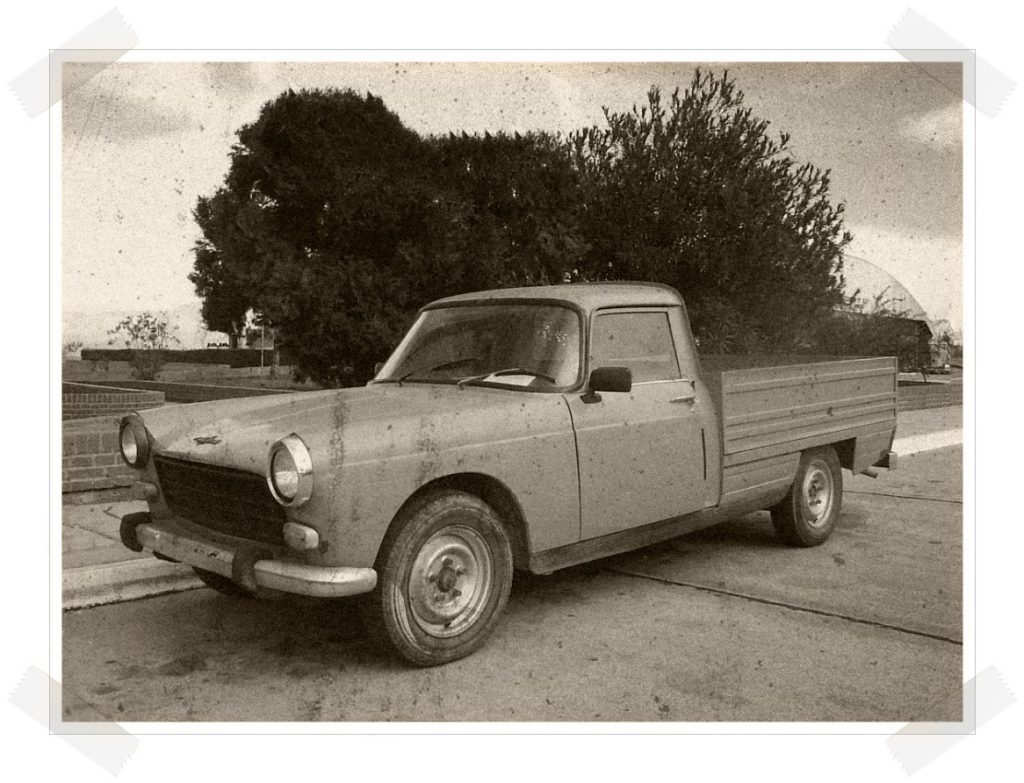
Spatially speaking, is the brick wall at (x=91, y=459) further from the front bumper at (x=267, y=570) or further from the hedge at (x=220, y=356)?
the front bumper at (x=267, y=570)

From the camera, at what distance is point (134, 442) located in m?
4.04

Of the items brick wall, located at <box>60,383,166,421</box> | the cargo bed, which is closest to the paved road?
the cargo bed

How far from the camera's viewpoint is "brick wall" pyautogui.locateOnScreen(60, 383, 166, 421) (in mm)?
8211

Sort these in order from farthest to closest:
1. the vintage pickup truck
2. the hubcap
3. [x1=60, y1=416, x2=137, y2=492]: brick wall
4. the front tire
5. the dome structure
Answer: the dome structure
[x1=60, y1=416, x2=137, y2=492]: brick wall
the hubcap
the front tire
the vintage pickup truck

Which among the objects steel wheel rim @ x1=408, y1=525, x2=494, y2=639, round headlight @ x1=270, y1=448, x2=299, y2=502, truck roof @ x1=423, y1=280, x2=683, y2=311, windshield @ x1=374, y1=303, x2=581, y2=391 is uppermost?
truck roof @ x1=423, y1=280, x2=683, y2=311

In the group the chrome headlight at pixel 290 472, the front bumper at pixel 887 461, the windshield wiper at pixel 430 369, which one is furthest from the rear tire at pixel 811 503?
the chrome headlight at pixel 290 472

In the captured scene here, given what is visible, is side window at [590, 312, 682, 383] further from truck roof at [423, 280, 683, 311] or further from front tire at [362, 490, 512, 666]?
front tire at [362, 490, 512, 666]

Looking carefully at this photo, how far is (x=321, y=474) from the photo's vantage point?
326 centimetres

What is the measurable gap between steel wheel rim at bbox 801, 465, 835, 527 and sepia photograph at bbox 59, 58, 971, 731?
37 millimetres

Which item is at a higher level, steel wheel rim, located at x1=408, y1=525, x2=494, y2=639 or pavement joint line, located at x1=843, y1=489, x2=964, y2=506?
steel wheel rim, located at x1=408, y1=525, x2=494, y2=639

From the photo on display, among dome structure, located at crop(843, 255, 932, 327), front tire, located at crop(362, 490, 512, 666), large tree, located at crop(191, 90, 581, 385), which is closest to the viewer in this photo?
front tire, located at crop(362, 490, 512, 666)

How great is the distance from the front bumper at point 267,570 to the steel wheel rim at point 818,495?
3654 mm

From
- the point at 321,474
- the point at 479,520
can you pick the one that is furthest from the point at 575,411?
the point at 321,474

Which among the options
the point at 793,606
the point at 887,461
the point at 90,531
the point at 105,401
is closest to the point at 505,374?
the point at 793,606
